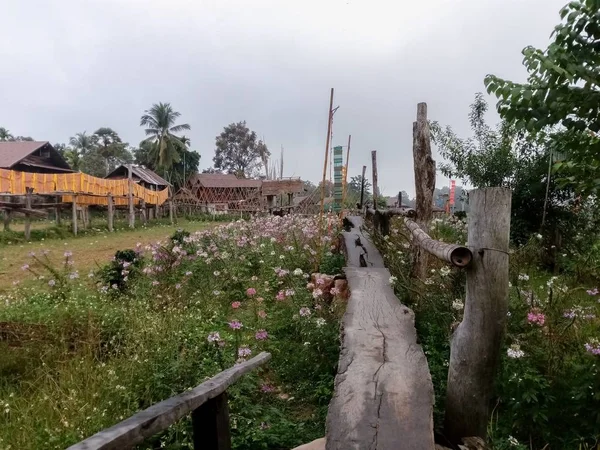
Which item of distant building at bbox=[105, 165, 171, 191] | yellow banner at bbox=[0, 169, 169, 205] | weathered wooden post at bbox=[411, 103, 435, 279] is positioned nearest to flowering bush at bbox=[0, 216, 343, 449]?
weathered wooden post at bbox=[411, 103, 435, 279]

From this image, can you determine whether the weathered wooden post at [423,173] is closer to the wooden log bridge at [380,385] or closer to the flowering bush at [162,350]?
the wooden log bridge at [380,385]

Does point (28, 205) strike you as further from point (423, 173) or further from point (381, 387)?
point (381, 387)

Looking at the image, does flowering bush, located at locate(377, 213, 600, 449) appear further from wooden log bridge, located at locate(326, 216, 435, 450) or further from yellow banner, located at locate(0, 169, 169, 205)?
yellow banner, located at locate(0, 169, 169, 205)

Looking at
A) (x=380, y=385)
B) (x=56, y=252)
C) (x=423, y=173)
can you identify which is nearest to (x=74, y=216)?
(x=56, y=252)

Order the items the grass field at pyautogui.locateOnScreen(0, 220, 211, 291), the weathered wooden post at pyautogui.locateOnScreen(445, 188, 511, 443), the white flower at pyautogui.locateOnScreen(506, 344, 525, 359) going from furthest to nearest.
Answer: the grass field at pyautogui.locateOnScreen(0, 220, 211, 291) < the white flower at pyautogui.locateOnScreen(506, 344, 525, 359) < the weathered wooden post at pyautogui.locateOnScreen(445, 188, 511, 443)

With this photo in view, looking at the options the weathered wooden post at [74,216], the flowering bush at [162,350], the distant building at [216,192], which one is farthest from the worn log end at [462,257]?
the distant building at [216,192]

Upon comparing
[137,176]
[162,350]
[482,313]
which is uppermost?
[137,176]

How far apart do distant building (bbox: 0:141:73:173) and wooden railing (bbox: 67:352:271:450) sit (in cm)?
2841

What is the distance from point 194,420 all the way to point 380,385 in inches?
43.8

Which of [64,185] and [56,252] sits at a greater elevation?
[64,185]

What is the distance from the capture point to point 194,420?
206 centimetres

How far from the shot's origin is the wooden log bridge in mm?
2039

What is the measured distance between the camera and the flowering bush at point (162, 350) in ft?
9.17

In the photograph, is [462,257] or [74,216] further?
[74,216]
